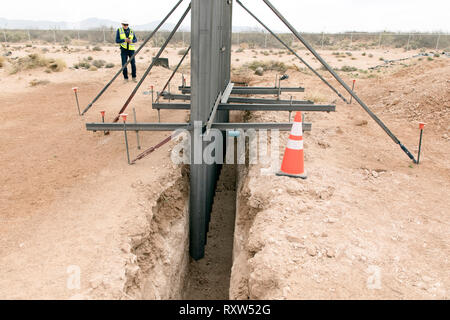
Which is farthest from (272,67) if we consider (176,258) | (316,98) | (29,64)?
(176,258)

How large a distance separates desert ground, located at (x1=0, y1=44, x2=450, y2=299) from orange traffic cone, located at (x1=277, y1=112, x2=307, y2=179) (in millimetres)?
185

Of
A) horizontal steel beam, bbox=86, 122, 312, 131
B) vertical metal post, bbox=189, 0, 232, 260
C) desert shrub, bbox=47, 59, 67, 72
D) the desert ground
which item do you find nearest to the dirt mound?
the desert ground

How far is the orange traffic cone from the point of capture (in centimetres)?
432

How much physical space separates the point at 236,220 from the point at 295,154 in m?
1.37

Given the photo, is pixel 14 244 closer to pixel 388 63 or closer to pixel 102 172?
pixel 102 172

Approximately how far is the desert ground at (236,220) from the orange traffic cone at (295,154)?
0.61 ft

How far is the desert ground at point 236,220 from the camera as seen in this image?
280 centimetres

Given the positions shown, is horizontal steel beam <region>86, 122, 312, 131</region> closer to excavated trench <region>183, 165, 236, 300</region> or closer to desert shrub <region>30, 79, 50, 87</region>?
excavated trench <region>183, 165, 236, 300</region>

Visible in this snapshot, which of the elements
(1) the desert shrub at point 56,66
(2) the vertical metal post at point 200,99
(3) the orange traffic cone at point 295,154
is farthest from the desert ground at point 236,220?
(1) the desert shrub at point 56,66

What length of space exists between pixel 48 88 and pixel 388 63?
1790 centimetres

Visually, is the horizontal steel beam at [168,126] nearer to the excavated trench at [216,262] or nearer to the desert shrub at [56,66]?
the excavated trench at [216,262]

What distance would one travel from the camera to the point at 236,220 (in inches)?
192

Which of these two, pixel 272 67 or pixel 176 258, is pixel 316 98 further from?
pixel 272 67
